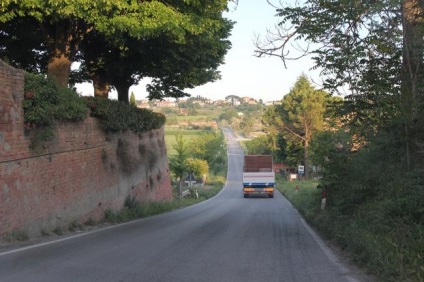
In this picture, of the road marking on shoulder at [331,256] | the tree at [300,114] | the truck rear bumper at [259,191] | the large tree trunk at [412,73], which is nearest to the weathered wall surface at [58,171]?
the road marking on shoulder at [331,256]

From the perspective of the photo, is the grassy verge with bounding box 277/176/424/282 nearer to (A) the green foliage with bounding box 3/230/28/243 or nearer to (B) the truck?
(A) the green foliage with bounding box 3/230/28/243

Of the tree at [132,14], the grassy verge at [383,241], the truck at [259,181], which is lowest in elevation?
the truck at [259,181]

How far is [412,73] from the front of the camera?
1096 centimetres

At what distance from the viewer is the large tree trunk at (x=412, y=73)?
1045 cm

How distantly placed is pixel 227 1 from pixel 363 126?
596 centimetres

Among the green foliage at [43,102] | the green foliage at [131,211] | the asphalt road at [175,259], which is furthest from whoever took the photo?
the green foliage at [131,211]

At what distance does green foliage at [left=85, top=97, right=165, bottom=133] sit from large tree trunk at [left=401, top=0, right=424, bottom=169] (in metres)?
11.8

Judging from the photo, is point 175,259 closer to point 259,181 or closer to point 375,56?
point 375,56

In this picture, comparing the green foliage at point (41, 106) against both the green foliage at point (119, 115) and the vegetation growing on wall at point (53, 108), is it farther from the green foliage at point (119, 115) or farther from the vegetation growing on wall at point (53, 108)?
the green foliage at point (119, 115)

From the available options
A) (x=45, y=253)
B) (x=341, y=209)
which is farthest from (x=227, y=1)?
(x=45, y=253)

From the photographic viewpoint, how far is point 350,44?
11898 millimetres

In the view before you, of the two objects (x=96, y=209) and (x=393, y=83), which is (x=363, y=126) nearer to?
(x=393, y=83)

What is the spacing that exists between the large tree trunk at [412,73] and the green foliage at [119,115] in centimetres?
1181

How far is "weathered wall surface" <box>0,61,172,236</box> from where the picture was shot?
11922mm
